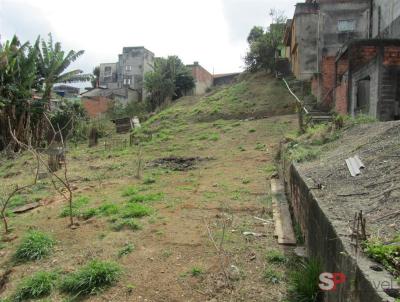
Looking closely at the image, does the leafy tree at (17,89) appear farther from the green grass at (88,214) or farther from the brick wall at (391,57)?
the brick wall at (391,57)

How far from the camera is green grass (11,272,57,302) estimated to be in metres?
5.37

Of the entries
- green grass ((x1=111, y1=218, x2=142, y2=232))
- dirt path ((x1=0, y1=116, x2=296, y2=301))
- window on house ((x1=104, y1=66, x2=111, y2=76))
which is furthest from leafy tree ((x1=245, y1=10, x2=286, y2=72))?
window on house ((x1=104, y1=66, x2=111, y2=76))

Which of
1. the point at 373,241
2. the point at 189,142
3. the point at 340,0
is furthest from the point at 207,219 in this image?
the point at 340,0

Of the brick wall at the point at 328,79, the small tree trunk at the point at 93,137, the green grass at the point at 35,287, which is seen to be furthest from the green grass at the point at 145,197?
the small tree trunk at the point at 93,137

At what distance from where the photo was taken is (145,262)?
5.92m

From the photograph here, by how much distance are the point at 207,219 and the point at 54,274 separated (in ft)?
9.47

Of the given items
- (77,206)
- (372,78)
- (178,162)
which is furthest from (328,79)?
(77,206)

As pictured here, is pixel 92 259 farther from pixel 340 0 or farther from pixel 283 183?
pixel 340 0

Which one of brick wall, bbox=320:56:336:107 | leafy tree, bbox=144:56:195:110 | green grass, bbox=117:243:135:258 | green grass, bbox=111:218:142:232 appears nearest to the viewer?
green grass, bbox=117:243:135:258

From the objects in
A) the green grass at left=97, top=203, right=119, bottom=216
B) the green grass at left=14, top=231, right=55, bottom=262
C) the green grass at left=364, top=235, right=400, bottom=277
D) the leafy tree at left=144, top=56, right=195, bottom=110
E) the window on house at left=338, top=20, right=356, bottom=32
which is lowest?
the green grass at left=14, top=231, right=55, bottom=262

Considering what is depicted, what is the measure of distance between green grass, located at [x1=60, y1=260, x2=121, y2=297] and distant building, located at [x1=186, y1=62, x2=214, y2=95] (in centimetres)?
3468

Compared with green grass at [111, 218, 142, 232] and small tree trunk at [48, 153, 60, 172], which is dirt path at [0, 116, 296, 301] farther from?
small tree trunk at [48, 153, 60, 172]

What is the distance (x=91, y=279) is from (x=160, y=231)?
6.39ft

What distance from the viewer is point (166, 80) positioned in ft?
118
